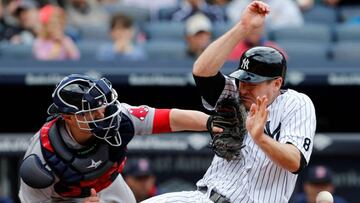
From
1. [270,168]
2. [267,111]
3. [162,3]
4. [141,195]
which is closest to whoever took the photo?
[267,111]

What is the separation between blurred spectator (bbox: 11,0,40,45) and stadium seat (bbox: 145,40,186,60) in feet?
4.33

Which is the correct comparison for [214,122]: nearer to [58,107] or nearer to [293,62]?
[58,107]

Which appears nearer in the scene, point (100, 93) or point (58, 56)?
point (100, 93)

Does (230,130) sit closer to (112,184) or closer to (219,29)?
(112,184)

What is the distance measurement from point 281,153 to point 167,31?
5.52 meters

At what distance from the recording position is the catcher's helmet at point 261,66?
543 centimetres

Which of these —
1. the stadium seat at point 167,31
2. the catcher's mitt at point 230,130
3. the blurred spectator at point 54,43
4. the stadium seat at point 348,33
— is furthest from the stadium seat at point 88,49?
the catcher's mitt at point 230,130

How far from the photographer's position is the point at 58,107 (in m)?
5.61

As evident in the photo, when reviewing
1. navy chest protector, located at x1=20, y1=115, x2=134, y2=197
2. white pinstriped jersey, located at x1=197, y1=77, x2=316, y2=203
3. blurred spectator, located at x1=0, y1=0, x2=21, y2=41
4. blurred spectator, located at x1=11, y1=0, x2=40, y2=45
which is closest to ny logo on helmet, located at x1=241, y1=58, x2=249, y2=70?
white pinstriped jersey, located at x1=197, y1=77, x2=316, y2=203

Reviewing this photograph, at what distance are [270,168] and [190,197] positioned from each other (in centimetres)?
46

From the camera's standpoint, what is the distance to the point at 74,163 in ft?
18.6

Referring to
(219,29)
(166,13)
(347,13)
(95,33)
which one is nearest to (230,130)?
(219,29)

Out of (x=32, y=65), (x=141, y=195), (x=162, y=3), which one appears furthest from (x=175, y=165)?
(x=162, y=3)

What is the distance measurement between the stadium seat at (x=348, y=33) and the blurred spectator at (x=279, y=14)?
56 centimetres
